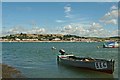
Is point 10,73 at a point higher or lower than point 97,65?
lower

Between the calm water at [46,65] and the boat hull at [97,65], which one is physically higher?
the boat hull at [97,65]

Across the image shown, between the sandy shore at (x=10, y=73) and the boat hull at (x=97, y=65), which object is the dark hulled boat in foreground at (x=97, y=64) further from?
the sandy shore at (x=10, y=73)

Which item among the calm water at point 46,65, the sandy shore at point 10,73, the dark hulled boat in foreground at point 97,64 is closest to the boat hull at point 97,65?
the dark hulled boat in foreground at point 97,64

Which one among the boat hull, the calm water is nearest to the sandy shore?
the calm water

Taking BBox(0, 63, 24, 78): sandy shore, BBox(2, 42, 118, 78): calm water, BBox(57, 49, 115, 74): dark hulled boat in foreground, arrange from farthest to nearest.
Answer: BBox(57, 49, 115, 74): dark hulled boat in foreground < BBox(2, 42, 118, 78): calm water < BBox(0, 63, 24, 78): sandy shore

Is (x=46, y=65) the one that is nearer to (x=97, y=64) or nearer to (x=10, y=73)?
(x=97, y=64)

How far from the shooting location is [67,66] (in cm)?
3897

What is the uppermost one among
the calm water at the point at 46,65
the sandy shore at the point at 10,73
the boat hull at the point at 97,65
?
the boat hull at the point at 97,65

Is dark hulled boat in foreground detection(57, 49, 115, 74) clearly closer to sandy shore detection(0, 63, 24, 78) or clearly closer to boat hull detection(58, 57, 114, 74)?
boat hull detection(58, 57, 114, 74)

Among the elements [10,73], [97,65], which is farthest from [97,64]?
[10,73]

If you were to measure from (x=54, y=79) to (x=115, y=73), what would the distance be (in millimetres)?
7427

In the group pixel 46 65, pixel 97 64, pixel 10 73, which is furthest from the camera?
pixel 46 65

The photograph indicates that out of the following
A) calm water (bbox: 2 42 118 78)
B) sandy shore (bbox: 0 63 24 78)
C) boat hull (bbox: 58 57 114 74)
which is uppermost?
boat hull (bbox: 58 57 114 74)

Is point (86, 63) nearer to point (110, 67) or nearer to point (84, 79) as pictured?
point (110, 67)
